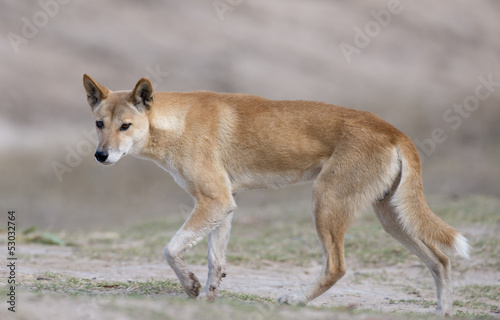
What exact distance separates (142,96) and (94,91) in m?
0.53

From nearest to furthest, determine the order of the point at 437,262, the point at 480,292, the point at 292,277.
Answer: the point at 437,262
the point at 480,292
the point at 292,277

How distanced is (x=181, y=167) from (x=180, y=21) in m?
17.6

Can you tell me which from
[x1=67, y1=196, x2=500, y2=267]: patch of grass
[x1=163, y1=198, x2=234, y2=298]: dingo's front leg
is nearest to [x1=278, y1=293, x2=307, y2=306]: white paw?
[x1=163, y1=198, x2=234, y2=298]: dingo's front leg

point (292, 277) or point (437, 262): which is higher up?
point (437, 262)

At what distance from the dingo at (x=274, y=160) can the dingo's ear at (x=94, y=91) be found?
0.01 m

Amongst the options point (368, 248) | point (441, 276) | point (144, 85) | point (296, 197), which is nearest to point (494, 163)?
point (296, 197)

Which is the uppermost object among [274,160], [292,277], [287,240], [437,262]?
[274,160]

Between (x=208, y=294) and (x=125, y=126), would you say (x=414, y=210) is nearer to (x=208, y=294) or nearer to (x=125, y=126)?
(x=208, y=294)

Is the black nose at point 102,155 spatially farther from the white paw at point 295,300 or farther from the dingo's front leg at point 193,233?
the white paw at point 295,300

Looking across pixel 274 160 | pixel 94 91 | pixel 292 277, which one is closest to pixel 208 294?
pixel 274 160

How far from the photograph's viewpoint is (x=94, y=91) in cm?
566

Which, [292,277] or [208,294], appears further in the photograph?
[292,277]

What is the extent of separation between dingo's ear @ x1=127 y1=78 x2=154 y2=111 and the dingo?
0.03 feet

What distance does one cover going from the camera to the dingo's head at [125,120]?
531 centimetres
